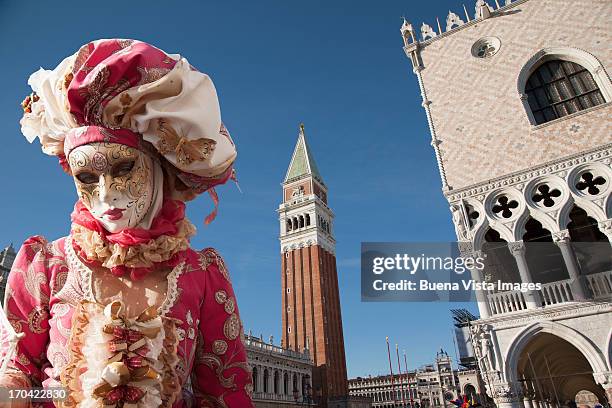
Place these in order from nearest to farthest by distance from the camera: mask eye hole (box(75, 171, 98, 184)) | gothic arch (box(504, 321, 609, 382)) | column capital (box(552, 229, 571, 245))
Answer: mask eye hole (box(75, 171, 98, 184)), gothic arch (box(504, 321, 609, 382)), column capital (box(552, 229, 571, 245))

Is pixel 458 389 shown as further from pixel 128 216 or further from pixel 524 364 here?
pixel 128 216

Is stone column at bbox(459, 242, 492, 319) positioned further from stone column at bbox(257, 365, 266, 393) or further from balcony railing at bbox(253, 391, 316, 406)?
stone column at bbox(257, 365, 266, 393)

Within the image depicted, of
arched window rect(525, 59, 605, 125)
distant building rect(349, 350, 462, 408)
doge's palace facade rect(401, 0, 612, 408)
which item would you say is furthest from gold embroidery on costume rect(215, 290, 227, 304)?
distant building rect(349, 350, 462, 408)

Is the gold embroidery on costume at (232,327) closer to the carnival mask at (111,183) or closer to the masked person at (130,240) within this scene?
the masked person at (130,240)

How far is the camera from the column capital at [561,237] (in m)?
8.66

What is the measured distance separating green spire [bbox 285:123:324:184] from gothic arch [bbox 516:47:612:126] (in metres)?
33.1

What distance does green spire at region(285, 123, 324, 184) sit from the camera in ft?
145

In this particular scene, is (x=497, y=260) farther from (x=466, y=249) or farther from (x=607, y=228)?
(x=607, y=228)

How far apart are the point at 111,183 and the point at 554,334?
9.38 metres

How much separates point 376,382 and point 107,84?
69.5 m

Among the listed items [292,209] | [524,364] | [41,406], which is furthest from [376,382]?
[41,406]

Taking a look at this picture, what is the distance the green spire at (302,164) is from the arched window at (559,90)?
33.1 m

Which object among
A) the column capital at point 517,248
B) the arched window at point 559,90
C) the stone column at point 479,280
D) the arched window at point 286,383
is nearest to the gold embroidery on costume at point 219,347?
the stone column at point 479,280

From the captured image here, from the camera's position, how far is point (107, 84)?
1.45m
